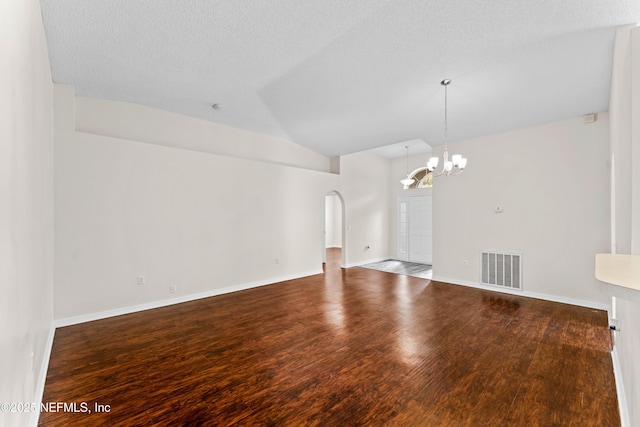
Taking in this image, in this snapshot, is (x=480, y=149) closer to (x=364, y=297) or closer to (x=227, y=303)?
(x=364, y=297)

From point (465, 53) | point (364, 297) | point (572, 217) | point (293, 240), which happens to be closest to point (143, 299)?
point (293, 240)

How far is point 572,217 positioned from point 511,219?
2.71 feet

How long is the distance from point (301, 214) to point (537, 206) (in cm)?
448

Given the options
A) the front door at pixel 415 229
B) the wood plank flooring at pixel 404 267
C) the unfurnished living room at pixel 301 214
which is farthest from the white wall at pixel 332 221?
the unfurnished living room at pixel 301 214

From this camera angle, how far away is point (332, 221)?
11859 mm

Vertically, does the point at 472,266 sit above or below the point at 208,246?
below

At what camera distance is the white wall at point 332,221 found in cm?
1166

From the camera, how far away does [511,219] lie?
16.8ft

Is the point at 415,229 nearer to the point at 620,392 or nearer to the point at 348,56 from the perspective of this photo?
the point at 348,56

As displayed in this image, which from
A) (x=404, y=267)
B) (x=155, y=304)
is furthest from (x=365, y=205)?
(x=155, y=304)

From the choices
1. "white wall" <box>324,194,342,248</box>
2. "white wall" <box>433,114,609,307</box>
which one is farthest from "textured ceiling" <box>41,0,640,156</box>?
"white wall" <box>324,194,342,248</box>

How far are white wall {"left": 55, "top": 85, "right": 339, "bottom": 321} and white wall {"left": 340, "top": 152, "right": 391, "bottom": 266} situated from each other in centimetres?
172

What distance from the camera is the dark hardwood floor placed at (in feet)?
6.77

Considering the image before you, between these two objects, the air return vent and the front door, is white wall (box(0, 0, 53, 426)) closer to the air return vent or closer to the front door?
the air return vent
